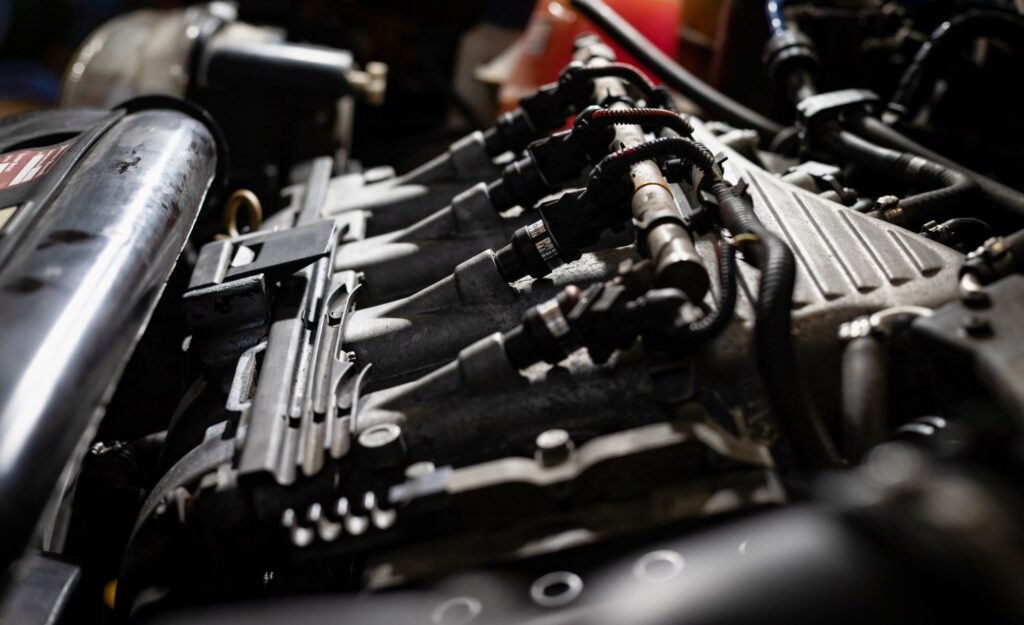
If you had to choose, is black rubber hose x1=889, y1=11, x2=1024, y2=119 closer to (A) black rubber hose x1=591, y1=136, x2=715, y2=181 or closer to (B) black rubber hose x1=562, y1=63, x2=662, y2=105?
(B) black rubber hose x1=562, y1=63, x2=662, y2=105

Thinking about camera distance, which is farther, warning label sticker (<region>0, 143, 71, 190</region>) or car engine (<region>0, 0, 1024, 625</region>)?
warning label sticker (<region>0, 143, 71, 190</region>)

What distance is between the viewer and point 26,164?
156cm

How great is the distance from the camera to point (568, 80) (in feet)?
6.01

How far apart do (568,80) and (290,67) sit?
3.89ft

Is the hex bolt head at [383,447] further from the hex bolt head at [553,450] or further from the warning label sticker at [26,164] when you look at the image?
the warning label sticker at [26,164]

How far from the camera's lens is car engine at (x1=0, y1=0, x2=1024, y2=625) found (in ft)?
2.44

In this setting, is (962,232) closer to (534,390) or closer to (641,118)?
(641,118)

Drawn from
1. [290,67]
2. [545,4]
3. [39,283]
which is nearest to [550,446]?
[39,283]

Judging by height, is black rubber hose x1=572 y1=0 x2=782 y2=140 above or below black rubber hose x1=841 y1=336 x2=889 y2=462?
above

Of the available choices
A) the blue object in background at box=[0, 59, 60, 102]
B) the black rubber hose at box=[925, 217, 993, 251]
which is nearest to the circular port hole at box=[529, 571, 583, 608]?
the black rubber hose at box=[925, 217, 993, 251]

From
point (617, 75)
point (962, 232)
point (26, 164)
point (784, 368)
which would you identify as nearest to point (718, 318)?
point (784, 368)

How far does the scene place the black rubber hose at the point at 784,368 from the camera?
110 centimetres

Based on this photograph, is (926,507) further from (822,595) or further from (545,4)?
(545,4)

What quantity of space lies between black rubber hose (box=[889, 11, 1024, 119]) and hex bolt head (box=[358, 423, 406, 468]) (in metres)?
1.65
